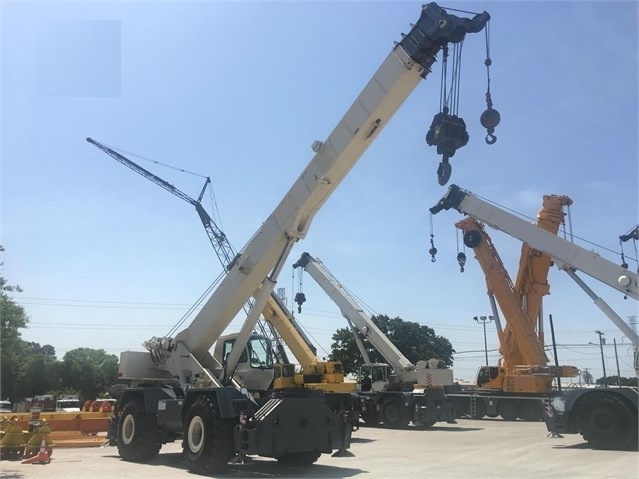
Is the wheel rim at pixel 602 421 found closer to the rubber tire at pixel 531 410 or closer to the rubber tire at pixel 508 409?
→ the rubber tire at pixel 531 410

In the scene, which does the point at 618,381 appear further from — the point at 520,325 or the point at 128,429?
the point at 128,429

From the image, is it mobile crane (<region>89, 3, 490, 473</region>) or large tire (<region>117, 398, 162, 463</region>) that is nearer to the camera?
mobile crane (<region>89, 3, 490, 473</region>)

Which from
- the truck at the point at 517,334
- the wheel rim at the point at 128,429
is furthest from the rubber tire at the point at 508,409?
the wheel rim at the point at 128,429

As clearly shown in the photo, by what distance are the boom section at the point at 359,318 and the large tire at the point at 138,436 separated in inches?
523

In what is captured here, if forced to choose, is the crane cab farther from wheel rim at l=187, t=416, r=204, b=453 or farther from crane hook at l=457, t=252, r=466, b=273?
crane hook at l=457, t=252, r=466, b=273

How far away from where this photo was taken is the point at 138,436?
45.8 feet

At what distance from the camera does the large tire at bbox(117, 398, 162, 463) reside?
45.5ft

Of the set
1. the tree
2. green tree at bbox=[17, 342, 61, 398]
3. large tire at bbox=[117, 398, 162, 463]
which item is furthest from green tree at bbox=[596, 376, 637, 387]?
green tree at bbox=[17, 342, 61, 398]

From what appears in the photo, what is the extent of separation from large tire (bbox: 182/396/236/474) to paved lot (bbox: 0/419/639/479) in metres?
0.28

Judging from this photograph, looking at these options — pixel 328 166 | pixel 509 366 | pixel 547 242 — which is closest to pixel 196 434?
pixel 328 166

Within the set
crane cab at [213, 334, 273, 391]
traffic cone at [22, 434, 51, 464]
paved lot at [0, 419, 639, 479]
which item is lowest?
paved lot at [0, 419, 639, 479]

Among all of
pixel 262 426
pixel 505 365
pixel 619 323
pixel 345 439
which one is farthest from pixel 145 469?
pixel 505 365

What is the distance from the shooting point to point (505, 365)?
28500mm

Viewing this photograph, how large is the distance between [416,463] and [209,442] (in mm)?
4650
